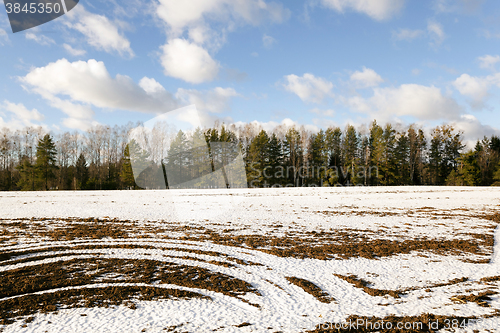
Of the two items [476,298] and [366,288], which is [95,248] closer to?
[366,288]

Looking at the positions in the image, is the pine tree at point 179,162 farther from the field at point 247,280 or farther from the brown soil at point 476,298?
the brown soil at point 476,298

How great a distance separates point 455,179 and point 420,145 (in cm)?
1222

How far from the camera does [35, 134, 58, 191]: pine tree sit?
48.6 m

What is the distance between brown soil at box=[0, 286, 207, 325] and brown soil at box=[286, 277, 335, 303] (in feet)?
6.53

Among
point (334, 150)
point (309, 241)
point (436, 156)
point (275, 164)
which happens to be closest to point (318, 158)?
point (334, 150)

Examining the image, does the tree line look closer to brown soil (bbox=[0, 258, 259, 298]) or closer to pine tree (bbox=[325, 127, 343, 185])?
pine tree (bbox=[325, 127, 343, 185])

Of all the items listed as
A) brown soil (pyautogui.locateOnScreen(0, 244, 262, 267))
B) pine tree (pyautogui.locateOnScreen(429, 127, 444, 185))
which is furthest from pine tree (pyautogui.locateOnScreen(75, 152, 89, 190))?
pine tree (pyautogui.locateOnScreen(429, 127, 444, 185))

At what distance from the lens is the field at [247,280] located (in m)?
4.32

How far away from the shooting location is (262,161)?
185 ft

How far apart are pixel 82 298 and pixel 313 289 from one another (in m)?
4.54

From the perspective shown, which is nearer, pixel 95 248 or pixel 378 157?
pixel 95 248

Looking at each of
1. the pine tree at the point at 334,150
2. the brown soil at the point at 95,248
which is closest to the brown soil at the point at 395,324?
the brown soil at the point at 95,248

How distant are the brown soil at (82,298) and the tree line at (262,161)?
143 feet

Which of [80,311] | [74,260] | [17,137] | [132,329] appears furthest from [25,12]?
[17,137]
